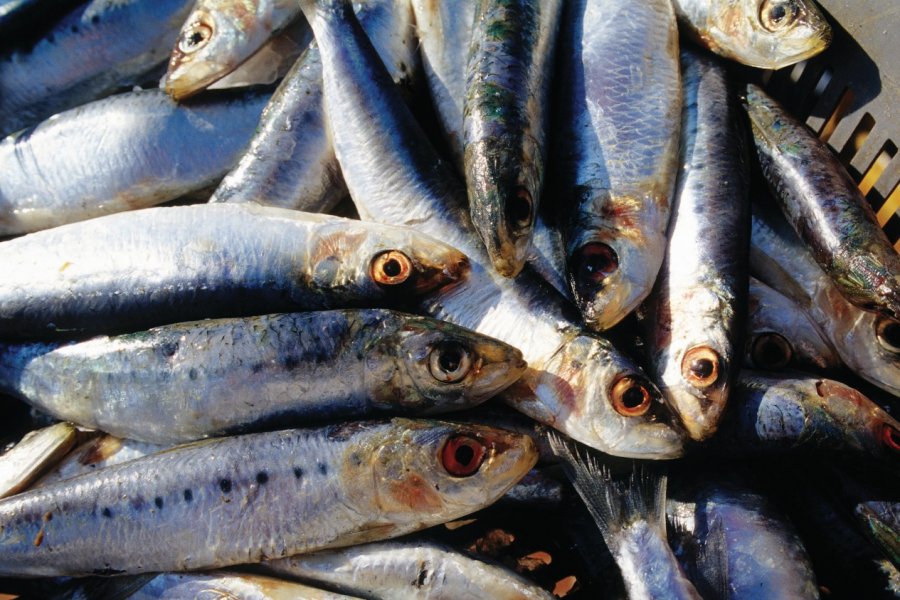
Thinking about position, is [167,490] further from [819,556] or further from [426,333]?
[819,556]

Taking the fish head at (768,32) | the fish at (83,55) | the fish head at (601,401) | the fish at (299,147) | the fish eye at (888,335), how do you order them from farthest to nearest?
the fish at (83,55) → the fish at (299,147) → the fish head at (768,32) → the fish eye at (888,335) → the fish head at (601,401)

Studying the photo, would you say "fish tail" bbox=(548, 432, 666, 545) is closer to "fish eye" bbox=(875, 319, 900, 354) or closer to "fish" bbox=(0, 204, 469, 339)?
"fish" bbox=(0, 204, 469, 339)

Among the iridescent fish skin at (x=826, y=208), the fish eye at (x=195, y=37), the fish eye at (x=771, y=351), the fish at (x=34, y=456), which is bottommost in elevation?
the fish at (x=34, y=456)

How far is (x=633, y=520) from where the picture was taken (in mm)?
2346

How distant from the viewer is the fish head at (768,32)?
2.71 metres

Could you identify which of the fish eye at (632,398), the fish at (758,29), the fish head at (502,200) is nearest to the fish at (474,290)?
the fish eye at (632,398)

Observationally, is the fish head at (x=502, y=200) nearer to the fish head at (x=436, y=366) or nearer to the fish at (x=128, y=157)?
the fish head at (x=436, y=366)

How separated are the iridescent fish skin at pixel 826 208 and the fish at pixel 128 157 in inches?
87.2

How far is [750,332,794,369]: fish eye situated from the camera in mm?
2781

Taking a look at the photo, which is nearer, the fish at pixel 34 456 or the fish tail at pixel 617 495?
the fish tail at pixel 617 495

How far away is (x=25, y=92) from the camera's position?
11.6 feet

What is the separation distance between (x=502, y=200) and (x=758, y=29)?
1398 millimetres

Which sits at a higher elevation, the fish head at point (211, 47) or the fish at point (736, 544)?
the fish head at point (211, 47)

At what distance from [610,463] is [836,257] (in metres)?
1.14
